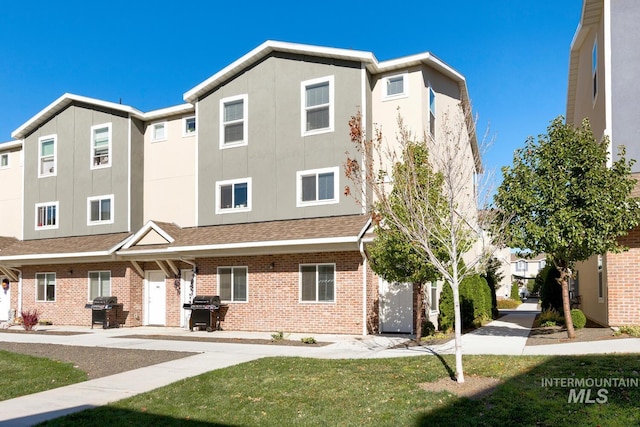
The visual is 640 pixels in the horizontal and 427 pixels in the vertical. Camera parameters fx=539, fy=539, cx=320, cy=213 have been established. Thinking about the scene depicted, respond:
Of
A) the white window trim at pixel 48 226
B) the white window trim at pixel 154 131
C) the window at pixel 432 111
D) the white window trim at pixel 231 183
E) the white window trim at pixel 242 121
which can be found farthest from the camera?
the white window trim at pixel 48 226

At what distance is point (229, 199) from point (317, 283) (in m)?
4.98

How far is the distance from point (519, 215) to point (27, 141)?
22664 millimetres

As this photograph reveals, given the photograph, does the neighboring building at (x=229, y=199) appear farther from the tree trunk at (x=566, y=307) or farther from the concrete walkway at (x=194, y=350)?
the tree trunk at (x=566, y=307)

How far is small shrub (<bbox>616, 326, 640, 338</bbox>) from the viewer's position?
12.7m

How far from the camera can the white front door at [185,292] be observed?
20.7 metres

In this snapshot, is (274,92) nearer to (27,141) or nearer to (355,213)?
(355,213)

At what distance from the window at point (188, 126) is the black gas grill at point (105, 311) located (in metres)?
7.23

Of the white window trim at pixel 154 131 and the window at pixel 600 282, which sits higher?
the white window trim at pixel 154 131

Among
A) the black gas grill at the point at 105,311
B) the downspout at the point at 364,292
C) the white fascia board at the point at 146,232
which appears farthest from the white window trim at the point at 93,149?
the downspout at the point at 364,292

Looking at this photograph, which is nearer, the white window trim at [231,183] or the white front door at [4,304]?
the white window trim at [231,183]

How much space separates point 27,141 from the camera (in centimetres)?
2548

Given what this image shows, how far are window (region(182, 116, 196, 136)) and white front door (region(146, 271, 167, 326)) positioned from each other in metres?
5.79

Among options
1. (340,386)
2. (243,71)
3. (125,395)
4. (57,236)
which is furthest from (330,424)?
(57,236)

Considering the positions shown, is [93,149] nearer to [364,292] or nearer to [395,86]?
[395,86]
